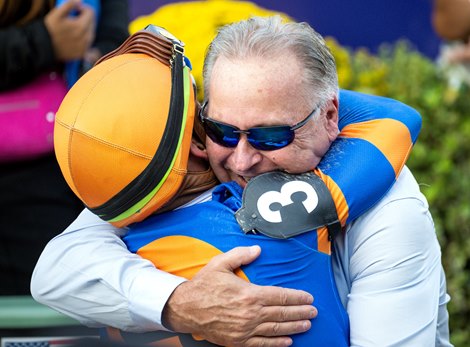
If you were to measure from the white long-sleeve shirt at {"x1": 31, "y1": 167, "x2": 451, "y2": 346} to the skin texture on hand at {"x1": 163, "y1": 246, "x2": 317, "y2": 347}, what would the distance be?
0.21ft

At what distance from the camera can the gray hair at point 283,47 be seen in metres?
2.27

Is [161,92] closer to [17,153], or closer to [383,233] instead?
[383,233]

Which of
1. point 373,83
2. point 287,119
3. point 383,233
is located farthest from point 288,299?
point 373,83

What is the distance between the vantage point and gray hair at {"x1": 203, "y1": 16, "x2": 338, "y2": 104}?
89.4 inches

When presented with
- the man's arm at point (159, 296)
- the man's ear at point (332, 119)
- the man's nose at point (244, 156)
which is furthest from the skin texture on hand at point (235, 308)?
the man's ear at point (332, 119)

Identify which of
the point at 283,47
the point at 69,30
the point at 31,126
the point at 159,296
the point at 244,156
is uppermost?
the point at 283,47

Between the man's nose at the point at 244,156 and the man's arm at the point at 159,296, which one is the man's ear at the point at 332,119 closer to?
the man's nose at the point at 244,156

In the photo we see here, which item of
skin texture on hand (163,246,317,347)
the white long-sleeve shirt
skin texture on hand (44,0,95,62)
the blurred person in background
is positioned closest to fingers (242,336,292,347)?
skin texture on hand (163,246,317,347)

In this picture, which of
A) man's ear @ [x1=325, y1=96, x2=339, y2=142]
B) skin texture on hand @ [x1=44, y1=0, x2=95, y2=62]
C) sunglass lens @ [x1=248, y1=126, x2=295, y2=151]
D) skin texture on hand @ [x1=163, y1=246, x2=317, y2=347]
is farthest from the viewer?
skin texture on hand @ [x1=44, y1=0, x2=95, y2=62]

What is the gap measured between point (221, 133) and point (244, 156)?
0.09m

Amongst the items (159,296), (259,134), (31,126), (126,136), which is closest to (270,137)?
(259,134)

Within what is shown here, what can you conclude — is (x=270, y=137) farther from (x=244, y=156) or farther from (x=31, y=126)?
(x=31, y=126)

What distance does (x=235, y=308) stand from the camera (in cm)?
213

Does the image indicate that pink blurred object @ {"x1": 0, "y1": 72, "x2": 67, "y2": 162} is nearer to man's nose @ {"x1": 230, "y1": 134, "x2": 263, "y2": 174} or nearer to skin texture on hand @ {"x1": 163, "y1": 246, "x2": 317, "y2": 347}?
man's nose @ {"x1": 230, "y1": 134, "x2": 263, "y2": 174}
